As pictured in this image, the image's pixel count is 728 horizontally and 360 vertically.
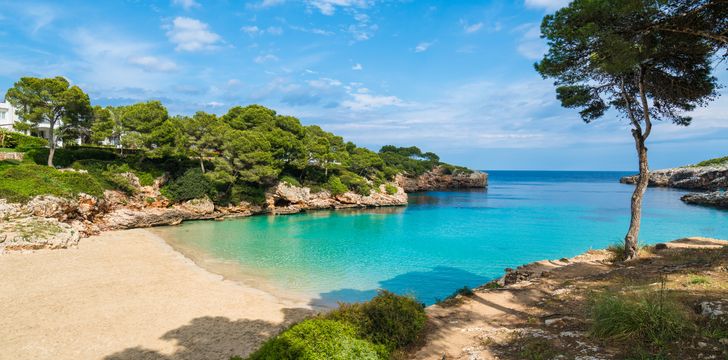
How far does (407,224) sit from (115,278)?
86.4 ft

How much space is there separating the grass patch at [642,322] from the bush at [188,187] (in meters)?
35.6

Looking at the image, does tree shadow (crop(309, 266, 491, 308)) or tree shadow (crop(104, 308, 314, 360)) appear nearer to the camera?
tree shadow (crop(104, 308, 314, 360))

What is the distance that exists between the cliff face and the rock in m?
67.0

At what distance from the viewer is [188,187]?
113ft

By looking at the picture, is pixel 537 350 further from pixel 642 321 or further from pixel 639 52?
pixel 639 52

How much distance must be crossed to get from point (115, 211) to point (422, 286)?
26.9 meters

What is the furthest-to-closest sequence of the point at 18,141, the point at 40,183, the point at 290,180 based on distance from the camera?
1. the point at 290,180
2. the point at 18,141
3. the point at 40,183

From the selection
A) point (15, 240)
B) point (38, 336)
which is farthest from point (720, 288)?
point (15, 240)

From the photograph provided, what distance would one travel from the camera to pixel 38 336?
10031 millimetres

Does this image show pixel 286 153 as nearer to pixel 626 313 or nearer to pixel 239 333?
pixel 239 333

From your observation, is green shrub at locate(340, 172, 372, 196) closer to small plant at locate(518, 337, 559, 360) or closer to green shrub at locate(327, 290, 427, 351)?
green shrub at locate(327, 290, 427, 351)

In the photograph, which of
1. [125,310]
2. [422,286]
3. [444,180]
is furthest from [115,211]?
[444,180]

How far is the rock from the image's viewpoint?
18.6m

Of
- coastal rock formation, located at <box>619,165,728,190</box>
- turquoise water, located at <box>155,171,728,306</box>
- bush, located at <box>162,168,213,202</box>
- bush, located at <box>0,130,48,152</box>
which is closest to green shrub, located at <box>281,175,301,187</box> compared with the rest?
turquoise water, located at <box>155,171,728,306</box>
